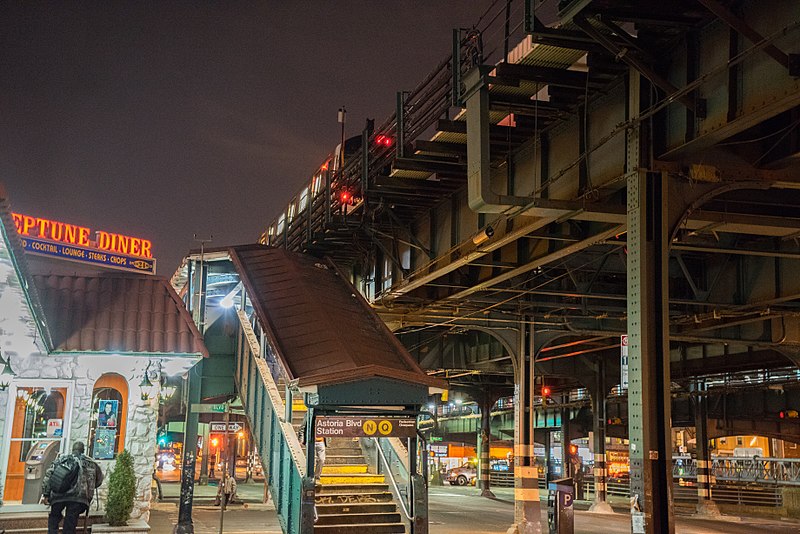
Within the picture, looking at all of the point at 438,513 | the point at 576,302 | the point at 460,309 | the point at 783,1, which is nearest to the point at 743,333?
the point at 576,302

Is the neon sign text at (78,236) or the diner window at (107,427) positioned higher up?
A: the neon sign text at (78,236)

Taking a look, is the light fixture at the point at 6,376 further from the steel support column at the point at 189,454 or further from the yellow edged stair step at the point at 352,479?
the yellow edged stair step at the point at 352,479

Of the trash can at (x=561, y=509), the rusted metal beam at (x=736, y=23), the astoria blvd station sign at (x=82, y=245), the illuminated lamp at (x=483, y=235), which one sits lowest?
the trash can at (x=561, y=509)

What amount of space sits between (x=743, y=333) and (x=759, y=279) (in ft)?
19.1

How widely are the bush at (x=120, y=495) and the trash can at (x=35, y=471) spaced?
122 inches

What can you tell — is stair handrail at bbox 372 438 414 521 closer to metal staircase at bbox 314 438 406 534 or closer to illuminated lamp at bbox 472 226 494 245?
metal staircase at bbox 314 438 406 534

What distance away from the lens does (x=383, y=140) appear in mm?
20344

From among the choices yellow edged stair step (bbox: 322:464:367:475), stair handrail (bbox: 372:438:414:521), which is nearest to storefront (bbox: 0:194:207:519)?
yellow edged stair step (bbox: 322:464:367:475)

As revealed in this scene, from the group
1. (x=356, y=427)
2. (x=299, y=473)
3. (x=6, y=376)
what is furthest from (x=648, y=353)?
(x=6, y=376)

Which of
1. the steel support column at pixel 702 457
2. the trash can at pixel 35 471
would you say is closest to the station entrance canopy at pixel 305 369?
the trash can at pixel 35 471

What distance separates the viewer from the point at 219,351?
70.4ft

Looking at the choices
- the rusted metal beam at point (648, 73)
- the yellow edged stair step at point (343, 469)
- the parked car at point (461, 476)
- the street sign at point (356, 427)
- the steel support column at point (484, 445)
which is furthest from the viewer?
the parked car at point (461, 476)

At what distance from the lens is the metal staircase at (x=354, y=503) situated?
16844mm

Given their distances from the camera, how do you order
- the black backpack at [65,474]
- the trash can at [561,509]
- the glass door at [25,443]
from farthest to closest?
1. the glass door at [25,443]
2. the trash can at [561,509]
3. the black backpack at [65,474]
